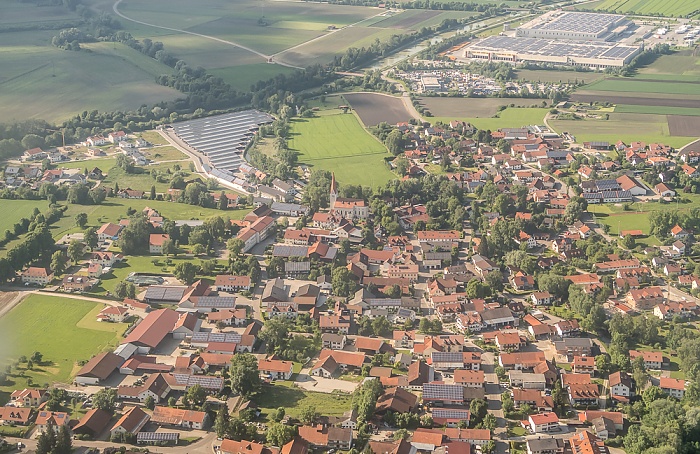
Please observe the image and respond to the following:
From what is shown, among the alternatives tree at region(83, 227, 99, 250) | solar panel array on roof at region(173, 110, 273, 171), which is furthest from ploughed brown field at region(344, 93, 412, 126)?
tree at region(83, 227, 99, 250)

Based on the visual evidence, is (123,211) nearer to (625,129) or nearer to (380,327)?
(380,327)

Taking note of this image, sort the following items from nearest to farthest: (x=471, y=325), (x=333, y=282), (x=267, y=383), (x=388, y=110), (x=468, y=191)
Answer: (x=267, y=383), (x=471, y=325), (x=333, y=282), (x=468, y=191), (x=388, y=110)

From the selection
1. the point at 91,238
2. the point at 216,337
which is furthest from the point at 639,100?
the point at 216,337

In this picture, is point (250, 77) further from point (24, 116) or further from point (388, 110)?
point (24, 116)

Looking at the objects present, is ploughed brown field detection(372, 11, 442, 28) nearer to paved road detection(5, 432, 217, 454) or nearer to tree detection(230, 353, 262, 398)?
tree detection(230, 353, 262, 398)

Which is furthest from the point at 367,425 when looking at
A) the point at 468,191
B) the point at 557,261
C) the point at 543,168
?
the point at 543,168

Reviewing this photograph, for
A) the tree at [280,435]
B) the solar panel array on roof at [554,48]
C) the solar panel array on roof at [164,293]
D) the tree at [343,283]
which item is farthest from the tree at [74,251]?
the solar panel array on roof at [554,48]
